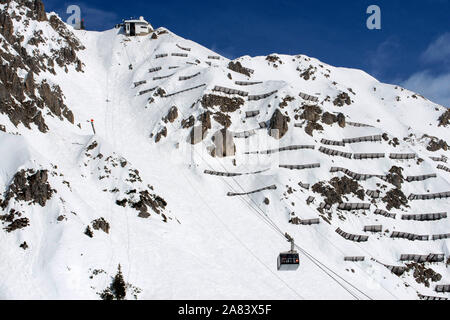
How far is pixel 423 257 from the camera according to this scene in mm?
74688

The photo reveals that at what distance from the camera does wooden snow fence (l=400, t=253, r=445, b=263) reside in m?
74.2

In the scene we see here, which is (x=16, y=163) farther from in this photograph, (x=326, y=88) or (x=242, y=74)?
(x=326, y=88)

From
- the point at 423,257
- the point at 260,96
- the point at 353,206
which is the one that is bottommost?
the point at 423,257

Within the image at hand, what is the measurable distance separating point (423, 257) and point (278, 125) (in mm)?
39842

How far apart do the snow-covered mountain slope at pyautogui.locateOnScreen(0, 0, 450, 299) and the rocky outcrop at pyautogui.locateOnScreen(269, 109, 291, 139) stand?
32 cm

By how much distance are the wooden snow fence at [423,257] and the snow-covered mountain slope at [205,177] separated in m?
0.40

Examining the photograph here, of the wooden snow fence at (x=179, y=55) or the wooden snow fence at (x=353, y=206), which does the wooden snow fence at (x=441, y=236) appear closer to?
the wooden snow fence at (x=353, y=206)

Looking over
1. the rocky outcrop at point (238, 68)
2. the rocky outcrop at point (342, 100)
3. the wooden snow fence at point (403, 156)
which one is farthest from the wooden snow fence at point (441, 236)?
the rocky outcrop at point (238, 68)

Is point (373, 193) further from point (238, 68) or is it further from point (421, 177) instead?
point (238, 68)

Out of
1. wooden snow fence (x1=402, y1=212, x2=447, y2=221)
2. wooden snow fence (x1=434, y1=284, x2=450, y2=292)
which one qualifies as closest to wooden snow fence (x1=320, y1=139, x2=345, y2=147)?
wooden snow fence (x1=402, y1=212, x2=447, y2=221)

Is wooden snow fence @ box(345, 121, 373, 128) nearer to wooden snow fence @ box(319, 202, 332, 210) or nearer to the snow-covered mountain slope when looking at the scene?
the snow-covered mountain slope

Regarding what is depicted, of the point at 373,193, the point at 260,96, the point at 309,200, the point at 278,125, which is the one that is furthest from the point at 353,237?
the point at 260,96
